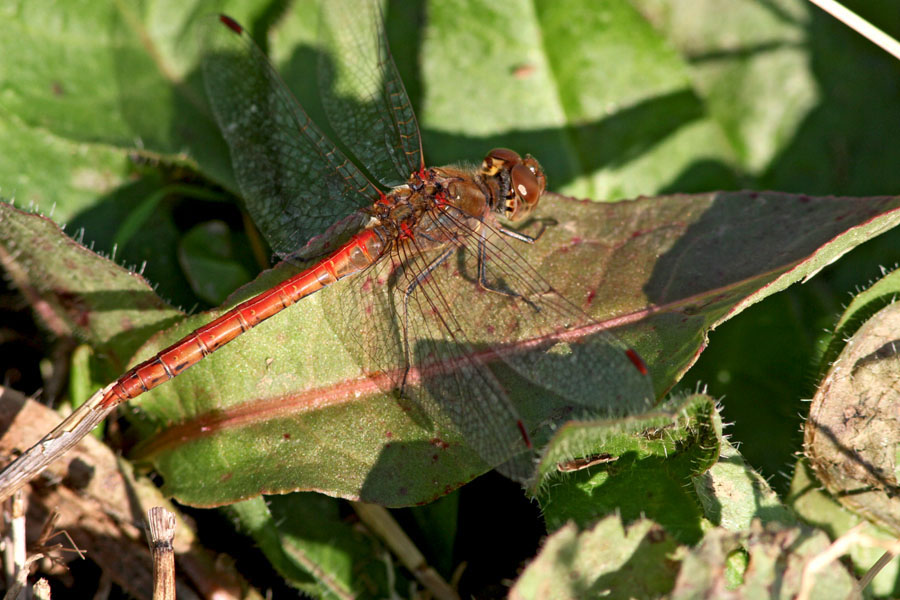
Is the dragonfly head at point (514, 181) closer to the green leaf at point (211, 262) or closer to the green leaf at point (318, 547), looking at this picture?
the green leaf at point (211, 262)

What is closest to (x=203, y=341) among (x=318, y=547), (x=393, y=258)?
(x=393, y=258)

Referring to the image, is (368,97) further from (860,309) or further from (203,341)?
(860,309)

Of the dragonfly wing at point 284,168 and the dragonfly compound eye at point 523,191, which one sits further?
the dragonfly wing at point 284,168

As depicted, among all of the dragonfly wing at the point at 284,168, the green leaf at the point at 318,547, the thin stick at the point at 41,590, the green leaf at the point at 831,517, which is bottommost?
the green leaf at the point at 831,517

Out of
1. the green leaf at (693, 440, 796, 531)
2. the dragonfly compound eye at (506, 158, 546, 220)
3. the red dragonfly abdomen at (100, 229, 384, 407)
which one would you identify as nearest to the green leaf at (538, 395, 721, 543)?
the green leaf at (693, 440, 796, 531)

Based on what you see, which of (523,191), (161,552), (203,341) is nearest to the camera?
(161,552)

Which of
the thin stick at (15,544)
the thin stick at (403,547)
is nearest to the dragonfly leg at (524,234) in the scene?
the thin stick at (403,547)

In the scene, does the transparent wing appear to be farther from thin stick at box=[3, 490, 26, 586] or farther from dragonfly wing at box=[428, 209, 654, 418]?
thin stick at box=[3, 490, 26, 586]
